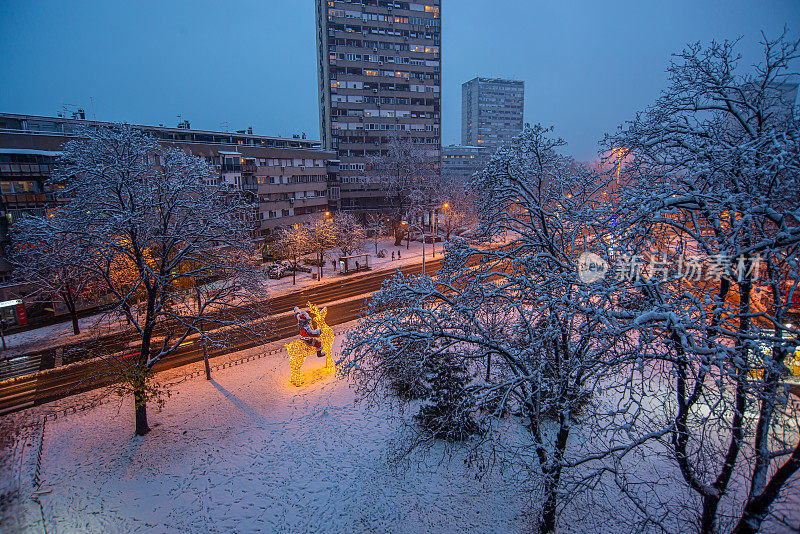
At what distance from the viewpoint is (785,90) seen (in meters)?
9.30

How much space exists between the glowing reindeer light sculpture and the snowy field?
159 centimetres

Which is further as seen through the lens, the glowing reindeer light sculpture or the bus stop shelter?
the bus stop shelter

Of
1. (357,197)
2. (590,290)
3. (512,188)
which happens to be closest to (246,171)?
(357,197)

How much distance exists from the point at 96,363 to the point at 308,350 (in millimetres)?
12939

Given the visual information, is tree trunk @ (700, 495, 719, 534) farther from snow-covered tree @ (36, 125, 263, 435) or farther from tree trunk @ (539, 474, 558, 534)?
snow-covered tree @ (36, 125, 263, 435)

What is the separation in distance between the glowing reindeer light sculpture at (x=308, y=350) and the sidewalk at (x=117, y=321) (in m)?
6.55

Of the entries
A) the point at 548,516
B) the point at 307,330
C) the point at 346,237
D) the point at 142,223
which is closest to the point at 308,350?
the point at 307,330

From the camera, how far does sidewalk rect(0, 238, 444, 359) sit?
25.9 meters

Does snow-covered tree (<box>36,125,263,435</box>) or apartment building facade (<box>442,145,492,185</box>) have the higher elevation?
apartment building facade (<box>442,145,492,185</box>)

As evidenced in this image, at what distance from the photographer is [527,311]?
32.0 feet

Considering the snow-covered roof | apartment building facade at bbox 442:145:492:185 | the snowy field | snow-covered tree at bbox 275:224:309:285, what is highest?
apartment building facade at bbox 442:145:492:185

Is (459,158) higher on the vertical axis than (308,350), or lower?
higher

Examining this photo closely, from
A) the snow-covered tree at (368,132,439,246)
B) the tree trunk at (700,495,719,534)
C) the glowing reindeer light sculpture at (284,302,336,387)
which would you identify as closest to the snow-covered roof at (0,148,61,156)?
the glowing reindeer light sculpture at (284,302,336,387)

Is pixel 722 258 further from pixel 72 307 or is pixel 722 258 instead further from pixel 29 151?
pixel 29 151
